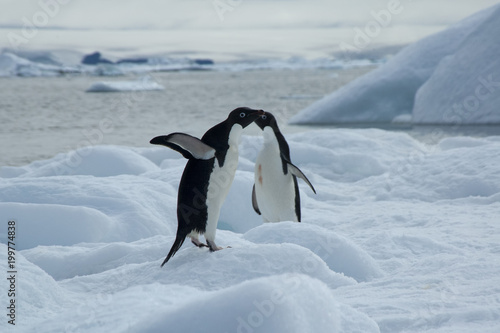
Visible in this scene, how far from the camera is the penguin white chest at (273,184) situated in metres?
4.25

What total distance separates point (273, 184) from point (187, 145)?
173cm

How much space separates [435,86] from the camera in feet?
43.6

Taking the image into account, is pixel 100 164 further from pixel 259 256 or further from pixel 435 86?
pixel 435 86

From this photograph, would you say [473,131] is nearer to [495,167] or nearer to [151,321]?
[495,167]

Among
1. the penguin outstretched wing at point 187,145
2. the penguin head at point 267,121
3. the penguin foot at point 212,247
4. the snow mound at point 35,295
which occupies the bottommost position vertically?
the snow mound at point 35,295

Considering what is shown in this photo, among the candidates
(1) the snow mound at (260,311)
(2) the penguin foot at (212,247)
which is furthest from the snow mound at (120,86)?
(1) the snow mound at (260,311)

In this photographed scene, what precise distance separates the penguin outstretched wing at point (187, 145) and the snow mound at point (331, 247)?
621 mm

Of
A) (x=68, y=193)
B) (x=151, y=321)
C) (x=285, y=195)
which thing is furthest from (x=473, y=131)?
(x=151, y=321)

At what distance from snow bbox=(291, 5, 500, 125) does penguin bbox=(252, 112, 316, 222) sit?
30.1 ft

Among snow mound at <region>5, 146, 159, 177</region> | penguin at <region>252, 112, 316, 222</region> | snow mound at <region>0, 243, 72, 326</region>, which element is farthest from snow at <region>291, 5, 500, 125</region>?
snow mound at <region>0, 243, 72, 326</region>

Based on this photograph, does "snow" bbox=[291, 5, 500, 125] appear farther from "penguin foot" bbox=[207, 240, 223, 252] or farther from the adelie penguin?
"penguin foot" bbox=[207, 240, 223, 252]

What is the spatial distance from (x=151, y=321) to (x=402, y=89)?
45.5 feet

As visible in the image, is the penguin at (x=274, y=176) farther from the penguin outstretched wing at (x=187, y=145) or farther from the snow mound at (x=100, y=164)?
the snow mound at (x=100, y=164)

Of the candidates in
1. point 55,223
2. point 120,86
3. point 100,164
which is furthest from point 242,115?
point 120,86
